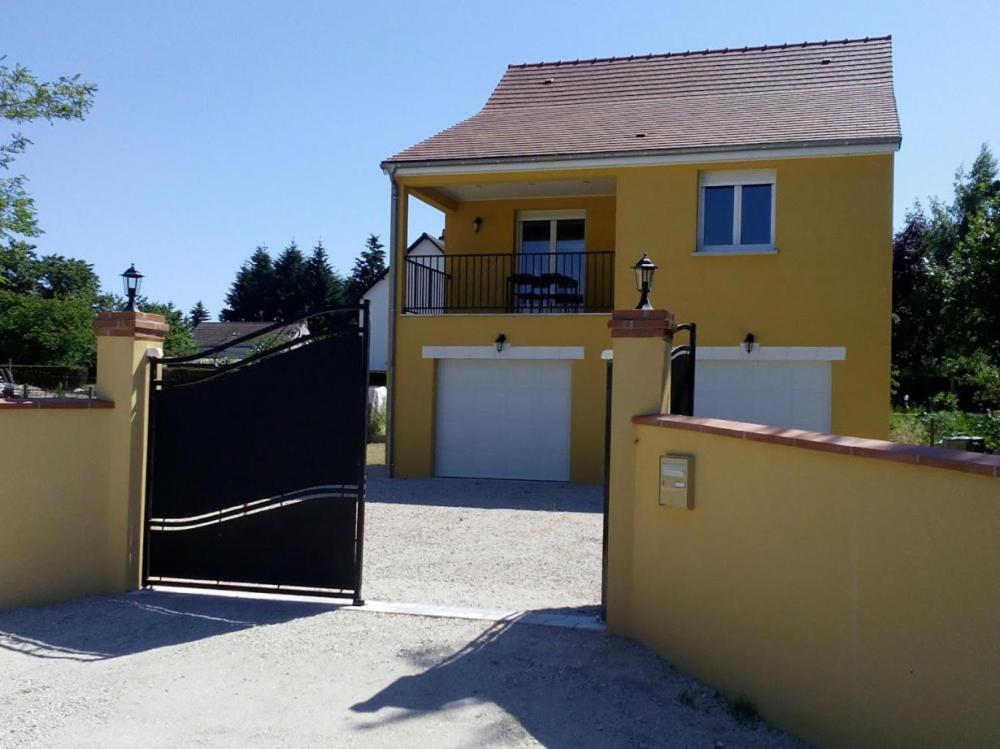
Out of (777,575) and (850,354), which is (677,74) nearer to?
(850,354)

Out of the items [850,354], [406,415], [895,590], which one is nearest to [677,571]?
[895,590]

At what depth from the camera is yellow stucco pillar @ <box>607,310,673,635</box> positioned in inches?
238

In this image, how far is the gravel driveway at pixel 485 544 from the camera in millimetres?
7566

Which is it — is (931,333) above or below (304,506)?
above

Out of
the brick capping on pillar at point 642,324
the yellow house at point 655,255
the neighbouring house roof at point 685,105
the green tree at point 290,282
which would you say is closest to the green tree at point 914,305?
the neighbouring house roof at point 685,105

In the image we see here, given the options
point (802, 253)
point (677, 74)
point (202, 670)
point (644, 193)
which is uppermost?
point (677, 74)

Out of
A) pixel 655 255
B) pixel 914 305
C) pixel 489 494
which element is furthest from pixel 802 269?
pixel 914 305

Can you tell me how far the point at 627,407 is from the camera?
20.1 feet

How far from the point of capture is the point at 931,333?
33.0 metres

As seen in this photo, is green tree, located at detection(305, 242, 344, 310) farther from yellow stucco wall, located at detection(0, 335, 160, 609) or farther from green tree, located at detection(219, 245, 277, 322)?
yellow stucco wall, located at detection(0, 335, 160, 609)

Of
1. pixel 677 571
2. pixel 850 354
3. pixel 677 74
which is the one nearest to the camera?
pixel 677 571

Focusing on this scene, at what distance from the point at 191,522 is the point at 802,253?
10.4 meters

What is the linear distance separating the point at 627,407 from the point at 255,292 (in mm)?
65550

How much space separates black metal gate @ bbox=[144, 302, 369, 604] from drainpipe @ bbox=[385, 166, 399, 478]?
856 cm
